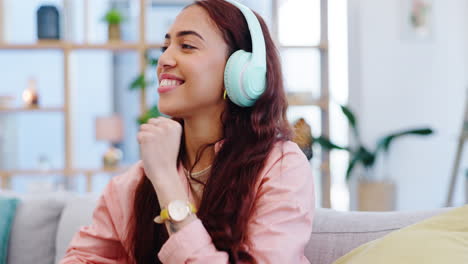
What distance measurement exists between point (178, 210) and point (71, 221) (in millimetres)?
811

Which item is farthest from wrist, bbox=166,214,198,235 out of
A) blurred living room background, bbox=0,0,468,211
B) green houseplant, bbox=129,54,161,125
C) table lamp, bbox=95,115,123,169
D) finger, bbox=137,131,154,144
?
table lamp, bbox=95,115,123,169

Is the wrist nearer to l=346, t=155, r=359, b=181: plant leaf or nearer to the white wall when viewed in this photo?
l=346, t=155, r=359, b=181: plant leaf

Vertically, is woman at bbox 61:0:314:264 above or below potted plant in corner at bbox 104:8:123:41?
below

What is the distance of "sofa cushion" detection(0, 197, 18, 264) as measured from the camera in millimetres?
1922

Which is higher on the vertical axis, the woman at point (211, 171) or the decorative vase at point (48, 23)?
the decorative vase at point (48, 23)

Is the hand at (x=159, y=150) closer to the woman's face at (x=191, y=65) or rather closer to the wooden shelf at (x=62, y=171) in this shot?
the woman's face at (x=191, y=65)

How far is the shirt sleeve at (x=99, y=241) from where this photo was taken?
1454 millimetres

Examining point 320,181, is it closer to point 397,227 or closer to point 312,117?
point 312,117

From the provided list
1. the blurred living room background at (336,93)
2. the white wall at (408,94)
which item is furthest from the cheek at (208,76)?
the white wall at (408,94)

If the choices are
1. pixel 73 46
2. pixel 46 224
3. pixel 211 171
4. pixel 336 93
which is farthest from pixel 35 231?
pixel 336 93

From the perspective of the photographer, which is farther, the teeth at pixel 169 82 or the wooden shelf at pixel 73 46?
the wooden shelf at pixel 73 46

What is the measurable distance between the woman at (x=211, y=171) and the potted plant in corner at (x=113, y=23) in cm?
397

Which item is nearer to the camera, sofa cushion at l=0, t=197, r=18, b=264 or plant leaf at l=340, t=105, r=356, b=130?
sofa cushion at l=0, t=197, r=18, b=264

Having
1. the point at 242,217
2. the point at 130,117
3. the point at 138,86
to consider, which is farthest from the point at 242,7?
the point at 130,117
